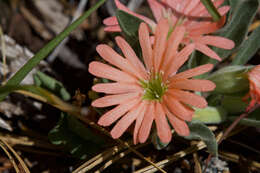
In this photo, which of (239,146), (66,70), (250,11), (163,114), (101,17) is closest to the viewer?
(163,114)

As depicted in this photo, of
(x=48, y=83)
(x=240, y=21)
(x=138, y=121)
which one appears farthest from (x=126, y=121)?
(x=240, y=21)

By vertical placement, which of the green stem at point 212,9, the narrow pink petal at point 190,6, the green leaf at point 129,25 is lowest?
the green stem at point 212,9

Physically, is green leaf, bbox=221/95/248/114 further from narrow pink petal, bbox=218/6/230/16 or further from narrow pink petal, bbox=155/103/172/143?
narrow pink petal, bbox=155/103/172/143

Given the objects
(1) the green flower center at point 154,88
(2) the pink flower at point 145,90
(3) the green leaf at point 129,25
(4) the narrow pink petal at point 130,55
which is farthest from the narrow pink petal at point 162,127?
(3) the green leaf at point 129,25

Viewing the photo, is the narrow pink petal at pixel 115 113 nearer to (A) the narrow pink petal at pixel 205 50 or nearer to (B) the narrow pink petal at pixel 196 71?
(B) the narrow pink petal at pixel 196 71

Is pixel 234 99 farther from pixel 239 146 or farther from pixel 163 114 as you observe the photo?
pixel 163 114

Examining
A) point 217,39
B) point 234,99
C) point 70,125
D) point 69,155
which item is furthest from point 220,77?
point 69,155
